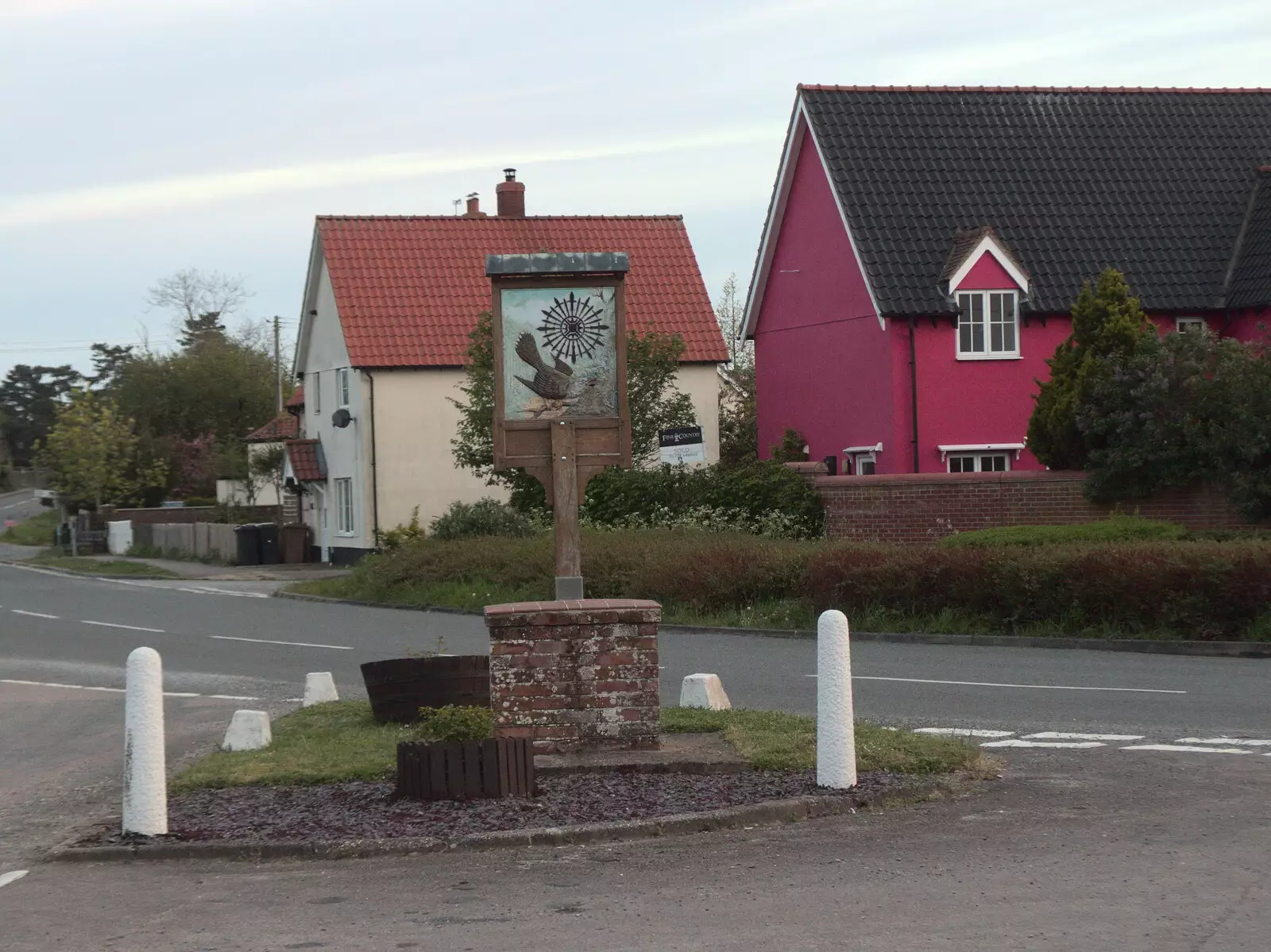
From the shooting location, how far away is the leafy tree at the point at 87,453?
59.1 m

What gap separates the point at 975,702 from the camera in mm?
14250

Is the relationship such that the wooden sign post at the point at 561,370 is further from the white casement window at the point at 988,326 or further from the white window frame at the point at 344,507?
the white window frame at the point at 344,507

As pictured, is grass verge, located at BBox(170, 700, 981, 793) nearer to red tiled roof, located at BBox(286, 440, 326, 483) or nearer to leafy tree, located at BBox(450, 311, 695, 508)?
leafy tree, located at BBox(450, 311, 695, 508)

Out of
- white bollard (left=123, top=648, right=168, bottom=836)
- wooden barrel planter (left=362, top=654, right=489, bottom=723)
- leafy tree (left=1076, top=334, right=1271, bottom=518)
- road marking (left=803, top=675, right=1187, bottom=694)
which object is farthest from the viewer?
leafy tree (left=1076, top=334, right=1271, bottom=518)

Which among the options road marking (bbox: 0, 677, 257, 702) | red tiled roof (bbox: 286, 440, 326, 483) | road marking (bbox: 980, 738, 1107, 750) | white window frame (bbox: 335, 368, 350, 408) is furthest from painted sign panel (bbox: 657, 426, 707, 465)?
red tiled roof (bbox: 286, 440, 326, 483)

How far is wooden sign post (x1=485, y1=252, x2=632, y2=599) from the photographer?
1134 centimetres

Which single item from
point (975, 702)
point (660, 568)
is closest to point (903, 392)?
point (660, 568)

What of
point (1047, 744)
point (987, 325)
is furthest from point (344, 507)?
point (1047, 744)

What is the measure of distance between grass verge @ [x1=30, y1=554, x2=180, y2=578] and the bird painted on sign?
33534 millimetres

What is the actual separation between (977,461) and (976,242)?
4502 millimetres

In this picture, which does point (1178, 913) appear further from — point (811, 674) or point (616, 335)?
point (811, 674)

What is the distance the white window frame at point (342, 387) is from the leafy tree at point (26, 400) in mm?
102346

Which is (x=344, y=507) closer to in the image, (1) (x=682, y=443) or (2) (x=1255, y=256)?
(1) (x=682, y=443)

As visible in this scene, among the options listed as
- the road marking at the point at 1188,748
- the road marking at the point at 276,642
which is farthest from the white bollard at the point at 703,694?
the road marking at the point at 276,642
